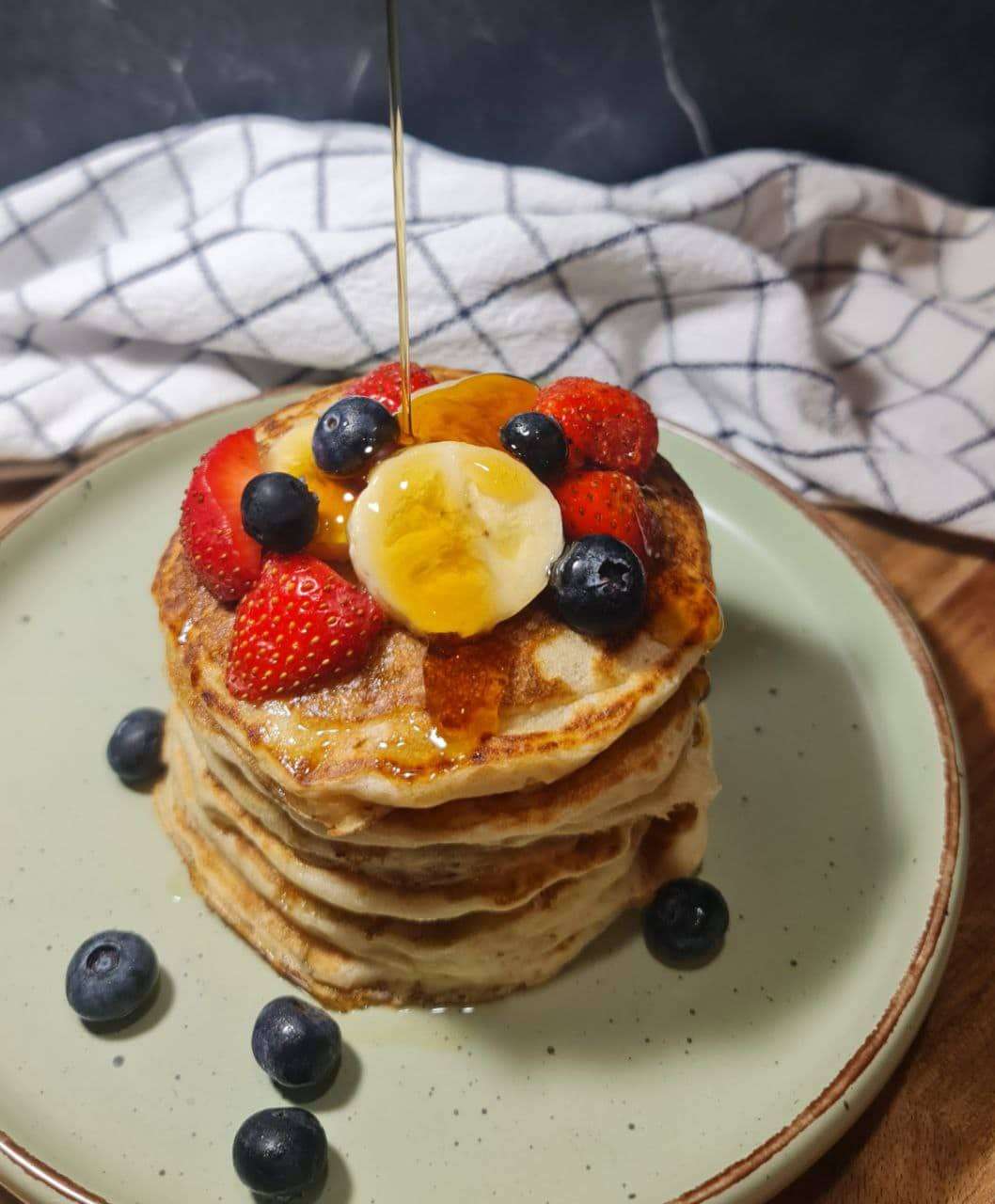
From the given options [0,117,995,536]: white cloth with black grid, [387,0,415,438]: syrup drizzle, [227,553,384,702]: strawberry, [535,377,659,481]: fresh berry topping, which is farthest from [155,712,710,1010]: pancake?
[0,117,995,536]: white cloth with black grid

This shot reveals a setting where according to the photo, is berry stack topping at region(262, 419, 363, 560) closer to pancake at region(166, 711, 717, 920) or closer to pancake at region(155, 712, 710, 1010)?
pancake at region(166, 711, 717, 920)

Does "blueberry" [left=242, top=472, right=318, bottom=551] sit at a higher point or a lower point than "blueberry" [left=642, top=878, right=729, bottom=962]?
higher

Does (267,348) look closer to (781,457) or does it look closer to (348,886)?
(781,457)

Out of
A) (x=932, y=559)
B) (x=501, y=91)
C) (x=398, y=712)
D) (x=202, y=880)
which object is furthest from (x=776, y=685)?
(x=501, y=91)

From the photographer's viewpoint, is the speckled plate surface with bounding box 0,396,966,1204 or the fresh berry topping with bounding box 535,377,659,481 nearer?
the speckled plate surface with bounding box 0,396,966,1204

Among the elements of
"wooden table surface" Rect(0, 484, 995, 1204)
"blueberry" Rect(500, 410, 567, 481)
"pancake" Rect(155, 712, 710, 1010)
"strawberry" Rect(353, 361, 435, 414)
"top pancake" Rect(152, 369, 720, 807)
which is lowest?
"wooden table surface" Rect(0, 484, 995, 1204)

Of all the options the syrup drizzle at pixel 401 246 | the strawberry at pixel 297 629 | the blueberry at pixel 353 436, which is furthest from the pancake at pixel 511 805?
the syrup drizzle at pixel 401 246
